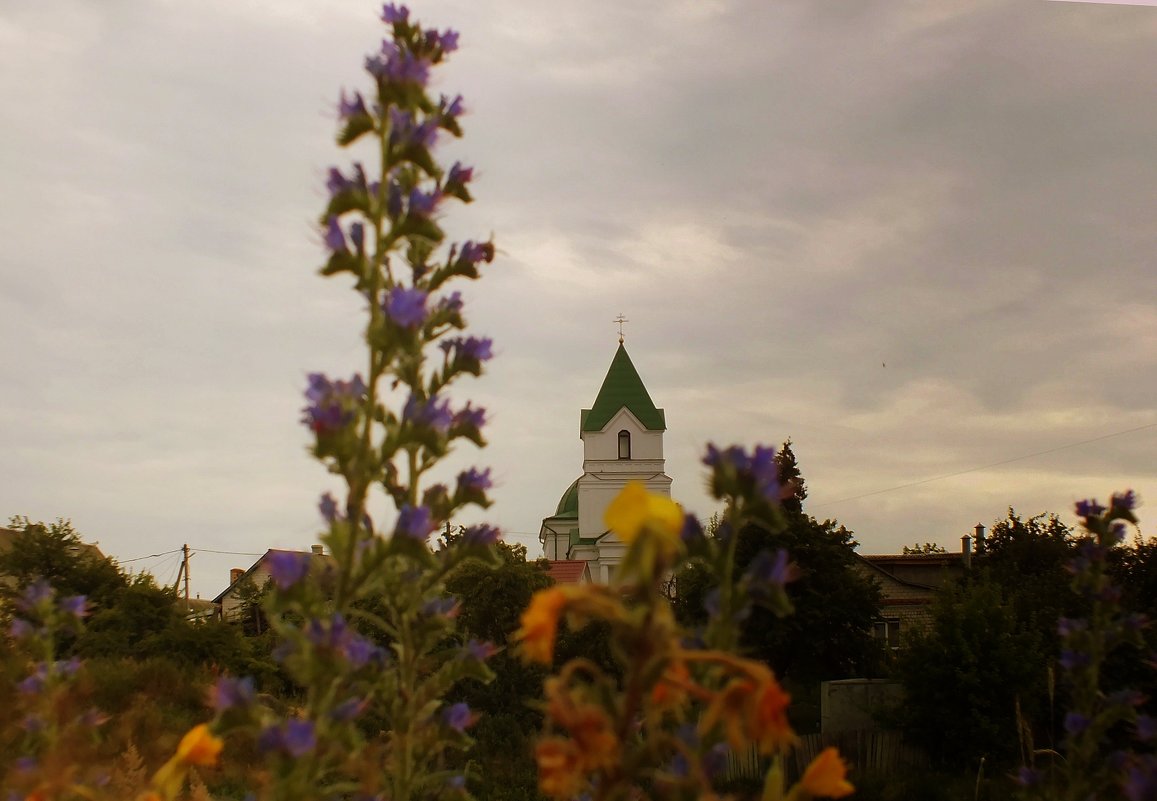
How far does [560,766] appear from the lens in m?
1.21

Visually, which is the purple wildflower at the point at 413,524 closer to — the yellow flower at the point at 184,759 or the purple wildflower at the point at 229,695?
the purple wildflower at the point at 229,695

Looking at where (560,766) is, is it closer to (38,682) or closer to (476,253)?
(476,253)

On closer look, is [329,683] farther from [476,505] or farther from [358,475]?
[476,505]

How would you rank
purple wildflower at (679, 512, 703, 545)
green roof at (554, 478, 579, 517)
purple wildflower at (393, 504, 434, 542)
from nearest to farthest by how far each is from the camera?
purple wildflower at (679, 512, 703, 545) → purple wildflower at (393, 504, 434, 542) → green roof at (554, 478, 579, 517)

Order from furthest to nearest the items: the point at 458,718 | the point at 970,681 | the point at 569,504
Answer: the point at 569,504 < the point at 970,681 < the point at 458,718

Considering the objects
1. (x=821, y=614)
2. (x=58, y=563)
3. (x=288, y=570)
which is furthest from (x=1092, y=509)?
(x=58, y=563)

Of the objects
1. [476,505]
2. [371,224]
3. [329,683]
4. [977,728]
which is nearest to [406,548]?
[329,683]

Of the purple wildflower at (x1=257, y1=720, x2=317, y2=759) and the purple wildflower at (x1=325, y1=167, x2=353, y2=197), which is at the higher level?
the purple wildflower at (x1=325, y1=167, x2=353, y2=197)

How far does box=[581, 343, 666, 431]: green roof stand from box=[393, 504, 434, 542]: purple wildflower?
58851 mm

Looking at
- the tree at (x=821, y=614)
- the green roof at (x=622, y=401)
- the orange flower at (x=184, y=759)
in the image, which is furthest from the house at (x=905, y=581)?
the orange flower at (x=184, y=759)

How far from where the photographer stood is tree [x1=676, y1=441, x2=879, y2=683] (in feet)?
98.3

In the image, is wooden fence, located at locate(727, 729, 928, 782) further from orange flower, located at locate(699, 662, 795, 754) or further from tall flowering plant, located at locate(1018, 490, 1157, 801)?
orange flower, located at locate(699, 662, 795, 754)

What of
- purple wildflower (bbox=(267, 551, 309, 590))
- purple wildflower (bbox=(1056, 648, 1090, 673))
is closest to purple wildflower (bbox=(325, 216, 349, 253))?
purple wildflower (bbox=(267, 551, 309, 590))

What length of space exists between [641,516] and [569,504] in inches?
2801
